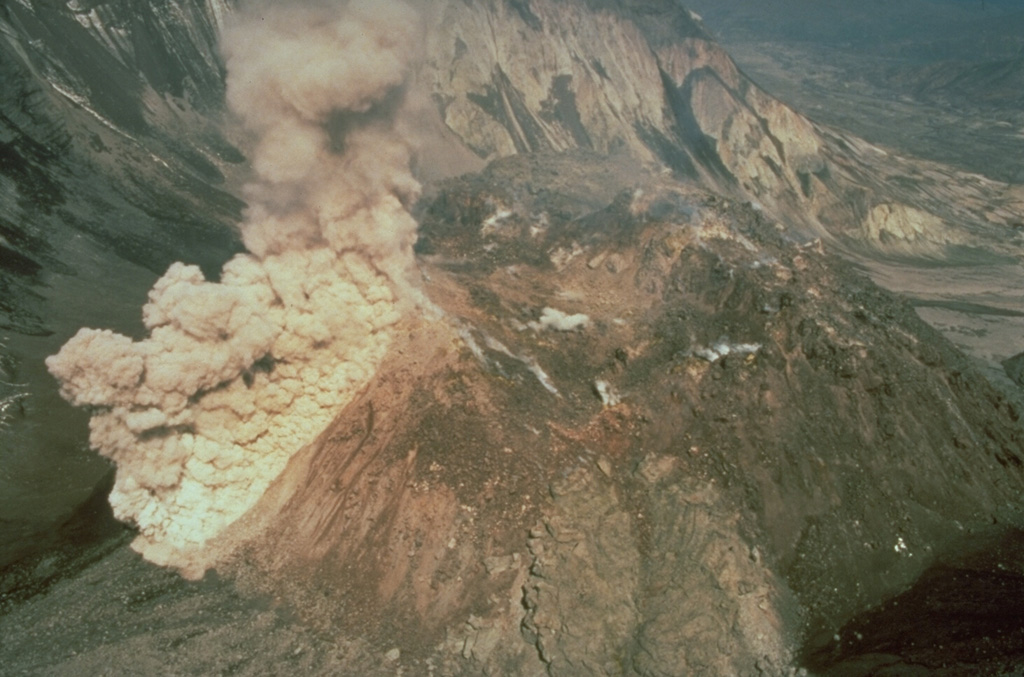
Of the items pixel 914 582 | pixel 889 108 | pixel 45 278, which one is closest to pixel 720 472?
pixel 914 582

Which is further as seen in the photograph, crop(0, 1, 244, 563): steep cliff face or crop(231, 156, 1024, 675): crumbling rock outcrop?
crop(0, 1, 244, 563): steep cliff face

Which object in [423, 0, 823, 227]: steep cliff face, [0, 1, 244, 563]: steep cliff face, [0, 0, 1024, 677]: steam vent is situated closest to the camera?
[0, 0, 1024, 677]: steam vent

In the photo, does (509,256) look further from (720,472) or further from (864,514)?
(864,514)

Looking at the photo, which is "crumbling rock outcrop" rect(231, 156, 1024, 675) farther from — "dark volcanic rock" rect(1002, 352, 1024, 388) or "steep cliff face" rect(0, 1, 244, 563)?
"dark volcanic rock" rect(1002, 352, 1024, 388)

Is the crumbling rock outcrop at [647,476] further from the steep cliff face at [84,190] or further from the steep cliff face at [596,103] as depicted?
the steep cliff face at [596,103]

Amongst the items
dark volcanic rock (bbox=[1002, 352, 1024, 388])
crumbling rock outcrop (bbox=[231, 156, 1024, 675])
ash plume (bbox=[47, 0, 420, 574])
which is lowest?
dark volcanic rock (bbox=[1002, 352, 1024, 388])

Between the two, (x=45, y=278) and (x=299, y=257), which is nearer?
(x=299, y=257)

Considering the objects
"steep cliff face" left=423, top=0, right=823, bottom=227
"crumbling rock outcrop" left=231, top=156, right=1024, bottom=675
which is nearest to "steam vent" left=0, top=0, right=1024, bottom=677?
"crumbling rock outcrop" left=231, top=156, right=1024, bottom=675

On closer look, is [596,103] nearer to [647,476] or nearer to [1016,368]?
[1016,368]

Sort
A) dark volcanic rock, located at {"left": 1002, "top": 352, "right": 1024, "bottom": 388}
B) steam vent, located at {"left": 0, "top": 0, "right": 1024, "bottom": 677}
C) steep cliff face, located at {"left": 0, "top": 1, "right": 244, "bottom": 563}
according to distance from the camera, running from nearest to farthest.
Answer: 1. steam vent, located at {"left": 0, "top": 0, "right": 1024, "bottom": 677}
2. steep cliff face, located at {"left": 0, "top": 1, "right": 244, "bottom": 563}
3. dark volcanic rock, located at {"left": 1002, "top": 352, "right": 1024, "bottom": 388}
